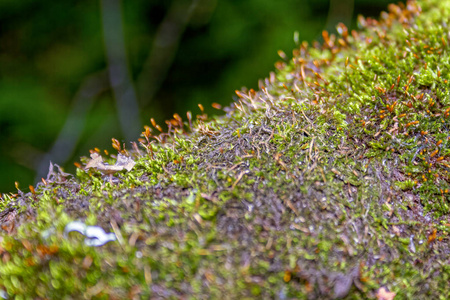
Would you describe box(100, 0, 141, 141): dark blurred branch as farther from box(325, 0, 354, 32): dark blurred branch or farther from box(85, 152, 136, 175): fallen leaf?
box(85, 152, 136, 175): fallen leaf

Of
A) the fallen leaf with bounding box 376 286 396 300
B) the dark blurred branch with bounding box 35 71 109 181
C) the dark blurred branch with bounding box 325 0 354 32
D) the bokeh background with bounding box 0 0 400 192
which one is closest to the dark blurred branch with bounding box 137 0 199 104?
the bokeh background with bounding box 0 0 400 192

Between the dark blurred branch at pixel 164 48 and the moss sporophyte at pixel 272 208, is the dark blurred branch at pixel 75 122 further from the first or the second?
the moss sporophyte at pixel 272 208

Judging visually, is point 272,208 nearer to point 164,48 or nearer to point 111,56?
point 111,56

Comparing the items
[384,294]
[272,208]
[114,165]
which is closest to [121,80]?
[114,165]

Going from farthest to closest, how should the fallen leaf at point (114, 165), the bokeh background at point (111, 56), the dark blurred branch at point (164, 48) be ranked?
the dark blurred branch at point (164, 48), the bokeh background at point (111, 56), the fallen leaf at point (114, 165)

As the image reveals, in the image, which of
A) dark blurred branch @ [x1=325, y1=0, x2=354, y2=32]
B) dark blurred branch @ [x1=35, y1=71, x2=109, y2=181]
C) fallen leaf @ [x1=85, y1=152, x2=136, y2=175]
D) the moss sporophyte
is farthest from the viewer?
dark blurred branch @ [x1=325, y1=0, x2=354, y2=32]

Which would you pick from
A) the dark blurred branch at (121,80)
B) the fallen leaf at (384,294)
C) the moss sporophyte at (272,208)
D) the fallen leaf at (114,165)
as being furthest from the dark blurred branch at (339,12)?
the fallen leaf at (384,294)
